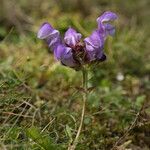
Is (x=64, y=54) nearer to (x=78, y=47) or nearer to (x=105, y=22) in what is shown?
(x=78, y=47)

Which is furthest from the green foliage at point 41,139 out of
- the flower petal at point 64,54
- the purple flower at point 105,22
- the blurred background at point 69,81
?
the purple flower at point 105,22

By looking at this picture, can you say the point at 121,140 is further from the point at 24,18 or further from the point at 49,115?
the point at 24,18

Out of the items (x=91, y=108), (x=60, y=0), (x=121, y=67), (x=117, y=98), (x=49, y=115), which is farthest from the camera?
(x=60, y=0)

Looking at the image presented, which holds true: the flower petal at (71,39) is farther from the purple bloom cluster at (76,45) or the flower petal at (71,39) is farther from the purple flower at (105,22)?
the purple flower at (105,22)

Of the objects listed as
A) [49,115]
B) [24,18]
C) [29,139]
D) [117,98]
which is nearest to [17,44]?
[24,18]

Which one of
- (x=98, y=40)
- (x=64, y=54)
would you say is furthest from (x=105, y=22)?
(x=64, y=54)

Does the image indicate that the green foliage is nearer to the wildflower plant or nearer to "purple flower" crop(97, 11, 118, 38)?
the wildflower plant

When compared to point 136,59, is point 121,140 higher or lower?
higher
